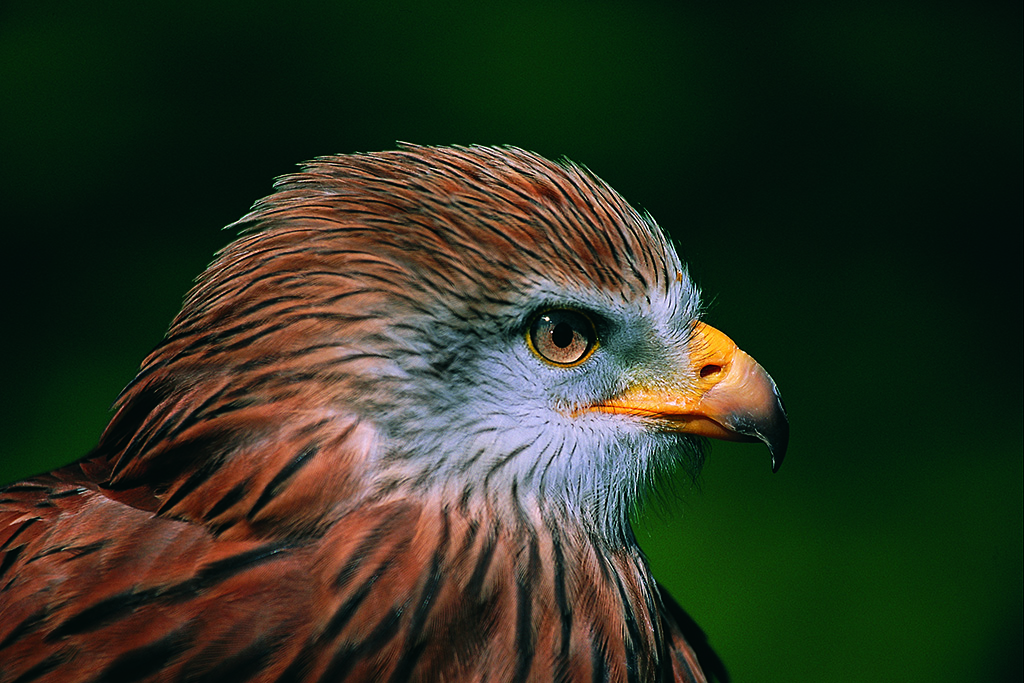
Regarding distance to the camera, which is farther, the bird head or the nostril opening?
the nostril opening

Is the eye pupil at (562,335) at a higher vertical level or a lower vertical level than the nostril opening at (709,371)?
higher

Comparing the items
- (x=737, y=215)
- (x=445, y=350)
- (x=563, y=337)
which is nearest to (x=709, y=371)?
(x=563, y=337)

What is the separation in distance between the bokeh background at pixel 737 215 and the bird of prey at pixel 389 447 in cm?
145

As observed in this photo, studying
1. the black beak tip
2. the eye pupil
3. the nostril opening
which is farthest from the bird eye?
the black beak tip

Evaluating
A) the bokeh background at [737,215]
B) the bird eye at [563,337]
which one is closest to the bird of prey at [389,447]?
the bird eye at [563,337]

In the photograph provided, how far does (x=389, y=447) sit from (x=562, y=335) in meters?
0.27

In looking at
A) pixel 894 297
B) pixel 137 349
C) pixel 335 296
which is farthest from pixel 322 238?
pixel 894 297

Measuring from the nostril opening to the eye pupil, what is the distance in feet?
0.71

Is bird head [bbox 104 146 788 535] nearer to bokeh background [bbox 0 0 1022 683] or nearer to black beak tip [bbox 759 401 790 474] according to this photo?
black beak tip [bbox 759 401 790 474]

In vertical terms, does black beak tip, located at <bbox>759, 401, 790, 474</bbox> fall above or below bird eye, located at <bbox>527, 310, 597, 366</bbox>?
below

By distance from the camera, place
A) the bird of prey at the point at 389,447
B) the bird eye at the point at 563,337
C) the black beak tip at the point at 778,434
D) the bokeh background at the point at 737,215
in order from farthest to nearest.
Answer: the bokeh background at the point at 737,215
the black beak tip at the point at 778,434
the bird eye at the point at 563,337
the bird of prey at the point at 389,447

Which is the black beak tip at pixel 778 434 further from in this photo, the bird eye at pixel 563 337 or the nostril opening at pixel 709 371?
the bird eye at pixel 563 337

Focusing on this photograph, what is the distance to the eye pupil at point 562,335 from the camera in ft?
4.21

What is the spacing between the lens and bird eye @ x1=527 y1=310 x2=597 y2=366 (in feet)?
4.17
